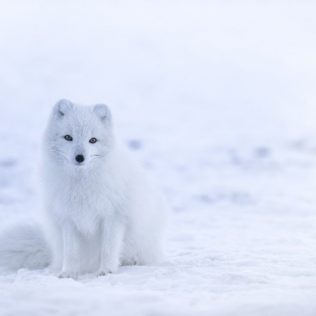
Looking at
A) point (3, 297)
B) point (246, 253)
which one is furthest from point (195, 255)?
point (3, 297)

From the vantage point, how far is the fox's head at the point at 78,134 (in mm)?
3582

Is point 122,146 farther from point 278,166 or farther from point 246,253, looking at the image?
point 278,166

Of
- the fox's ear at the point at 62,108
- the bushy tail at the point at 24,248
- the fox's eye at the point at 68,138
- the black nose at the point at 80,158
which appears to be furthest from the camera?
the bushy tail at the point at 24,248

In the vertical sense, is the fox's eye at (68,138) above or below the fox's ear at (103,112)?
below

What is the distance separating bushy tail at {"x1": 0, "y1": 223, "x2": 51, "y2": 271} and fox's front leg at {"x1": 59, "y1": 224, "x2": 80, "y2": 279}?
36 centimetres

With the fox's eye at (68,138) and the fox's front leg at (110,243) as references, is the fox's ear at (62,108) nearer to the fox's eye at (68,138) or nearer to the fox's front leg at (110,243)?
the fox's eye at (68,138)

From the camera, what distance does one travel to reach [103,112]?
12.5 ft

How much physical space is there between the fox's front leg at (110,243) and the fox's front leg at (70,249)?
161 mm

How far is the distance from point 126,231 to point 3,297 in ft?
4.31

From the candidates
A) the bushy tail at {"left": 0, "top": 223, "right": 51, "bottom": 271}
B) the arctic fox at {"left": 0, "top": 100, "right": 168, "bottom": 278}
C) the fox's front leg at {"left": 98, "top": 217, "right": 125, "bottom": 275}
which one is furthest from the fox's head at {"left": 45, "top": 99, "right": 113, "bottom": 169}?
the bushy tail at {"left": 0, "top": 223, "right": 51, "bottom": 271}

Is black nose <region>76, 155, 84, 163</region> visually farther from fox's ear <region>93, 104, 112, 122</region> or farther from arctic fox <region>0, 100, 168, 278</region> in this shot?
fox's ear <region>93, 104, 112, 122</region>

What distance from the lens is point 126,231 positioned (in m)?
3.96

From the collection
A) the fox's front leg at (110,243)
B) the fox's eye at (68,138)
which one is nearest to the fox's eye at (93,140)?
the fox's eye at (68,138)

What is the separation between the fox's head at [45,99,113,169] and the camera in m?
3.58
